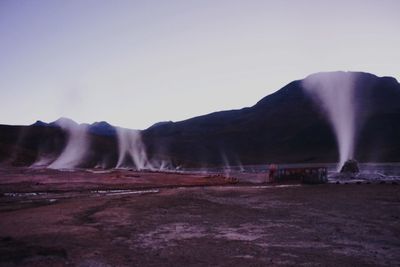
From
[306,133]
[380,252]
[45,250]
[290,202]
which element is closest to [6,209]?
[45,250]

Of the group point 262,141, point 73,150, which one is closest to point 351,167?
point 73,150

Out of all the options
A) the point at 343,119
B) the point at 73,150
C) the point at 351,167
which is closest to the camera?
the point at 351,167

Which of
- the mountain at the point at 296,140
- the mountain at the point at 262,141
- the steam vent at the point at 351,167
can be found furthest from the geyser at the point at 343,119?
the steam vent at the point at 351,167

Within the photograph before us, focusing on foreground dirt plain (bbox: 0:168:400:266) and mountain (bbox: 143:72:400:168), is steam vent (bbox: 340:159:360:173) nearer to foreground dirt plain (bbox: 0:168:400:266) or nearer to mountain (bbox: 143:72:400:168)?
foreground dirt plain (bbox: 0:168:400:266)

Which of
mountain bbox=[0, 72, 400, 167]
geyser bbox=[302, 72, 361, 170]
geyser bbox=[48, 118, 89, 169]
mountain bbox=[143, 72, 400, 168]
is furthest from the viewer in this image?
mountain bbox=[143, 72, 400, 168]

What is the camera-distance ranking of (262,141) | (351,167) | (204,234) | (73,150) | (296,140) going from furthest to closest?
(262,141) → (296,140) → (73,150) → (351,167) → (204,234)

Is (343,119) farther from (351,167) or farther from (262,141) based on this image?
(262,141)

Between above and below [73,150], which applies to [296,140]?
above

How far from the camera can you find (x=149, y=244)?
1160 cm

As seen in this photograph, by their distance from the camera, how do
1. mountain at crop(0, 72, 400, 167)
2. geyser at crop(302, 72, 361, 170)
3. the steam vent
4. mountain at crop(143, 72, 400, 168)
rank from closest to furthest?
the steam vent → geyser at crop(302, 72, 361, 170) → mountain at crop(0, 72, 400, 167) → mountain at crop(143, 72, 400, 168)

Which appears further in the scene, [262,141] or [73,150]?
[262,141]

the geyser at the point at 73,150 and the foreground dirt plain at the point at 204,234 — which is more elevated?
the geyser at the point at 73,150

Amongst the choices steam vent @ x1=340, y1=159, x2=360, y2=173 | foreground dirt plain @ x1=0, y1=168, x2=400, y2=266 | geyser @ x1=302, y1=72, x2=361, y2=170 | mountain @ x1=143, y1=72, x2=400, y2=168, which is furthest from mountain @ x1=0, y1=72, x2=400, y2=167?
foreground dirt plain @ x1=0, y1=168, x2=400, y2=266

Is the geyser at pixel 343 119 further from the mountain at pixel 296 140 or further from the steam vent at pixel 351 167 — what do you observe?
the steam vent at pixel 351 167
